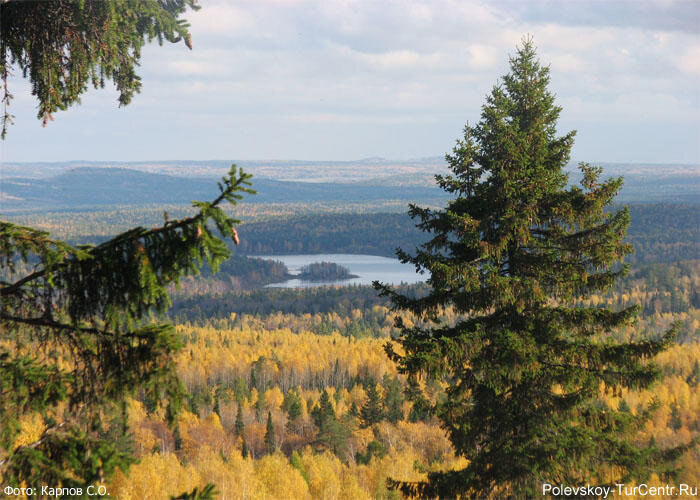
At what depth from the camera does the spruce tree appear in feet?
55.9

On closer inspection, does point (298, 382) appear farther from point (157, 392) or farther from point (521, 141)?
point (157, 392)

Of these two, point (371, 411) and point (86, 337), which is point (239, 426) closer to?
point (371, 411)

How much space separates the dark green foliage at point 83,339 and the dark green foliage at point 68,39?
3469mm

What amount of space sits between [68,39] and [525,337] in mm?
13028

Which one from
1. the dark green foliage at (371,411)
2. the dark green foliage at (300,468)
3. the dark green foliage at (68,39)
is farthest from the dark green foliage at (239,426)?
the dark green foliage at (68,39)

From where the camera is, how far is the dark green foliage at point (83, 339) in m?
6.94

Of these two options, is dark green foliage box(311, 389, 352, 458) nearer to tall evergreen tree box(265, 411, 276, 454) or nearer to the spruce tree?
tall evergreen tree box(265, 411, 276, 454)

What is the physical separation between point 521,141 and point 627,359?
6704 millimetres

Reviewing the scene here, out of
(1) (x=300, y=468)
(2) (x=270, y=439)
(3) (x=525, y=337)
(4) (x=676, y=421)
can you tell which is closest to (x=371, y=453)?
(1) (x=300, y=468)

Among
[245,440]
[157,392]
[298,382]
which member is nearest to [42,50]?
[157,392]

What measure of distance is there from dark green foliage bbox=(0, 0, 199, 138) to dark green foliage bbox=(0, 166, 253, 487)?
3.47 meters

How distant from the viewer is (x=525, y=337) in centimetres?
1728

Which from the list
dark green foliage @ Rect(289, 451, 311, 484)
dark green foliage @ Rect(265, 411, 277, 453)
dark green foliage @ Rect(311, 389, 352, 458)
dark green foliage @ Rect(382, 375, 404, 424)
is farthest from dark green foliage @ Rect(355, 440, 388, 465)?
dark green foliage @ Rect(382, 375, 404, 424)

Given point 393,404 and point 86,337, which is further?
point 393,404
